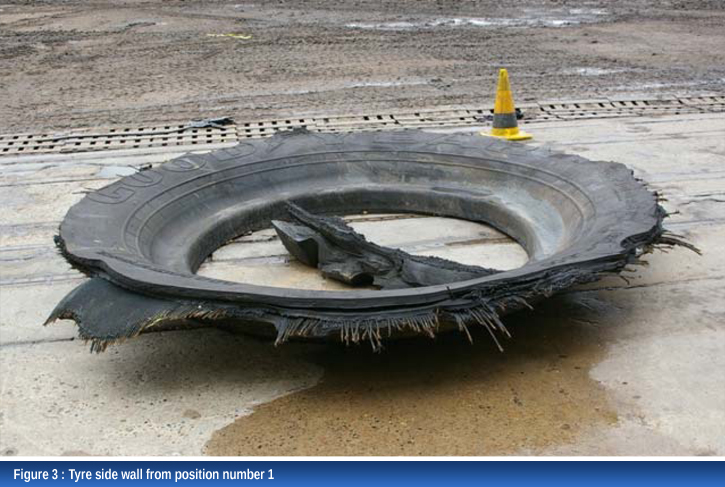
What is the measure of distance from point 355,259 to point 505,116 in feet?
9.84

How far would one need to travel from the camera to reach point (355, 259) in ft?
12.7

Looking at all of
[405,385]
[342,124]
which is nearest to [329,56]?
[342,124]

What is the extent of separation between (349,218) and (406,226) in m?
0.32

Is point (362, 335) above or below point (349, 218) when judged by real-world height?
above

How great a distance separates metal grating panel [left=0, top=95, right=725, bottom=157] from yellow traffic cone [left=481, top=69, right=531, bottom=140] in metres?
0.50

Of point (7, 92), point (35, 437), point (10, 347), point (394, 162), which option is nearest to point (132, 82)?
point (7, 92)

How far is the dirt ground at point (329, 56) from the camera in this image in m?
8.19

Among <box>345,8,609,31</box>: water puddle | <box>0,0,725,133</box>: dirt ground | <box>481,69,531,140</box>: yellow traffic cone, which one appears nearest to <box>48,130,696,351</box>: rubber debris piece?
<box>481,69,531,140</box>: yellow traffic cone

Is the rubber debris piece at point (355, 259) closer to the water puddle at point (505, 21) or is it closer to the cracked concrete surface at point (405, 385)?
the cracked concrete surface at point (405, 385)

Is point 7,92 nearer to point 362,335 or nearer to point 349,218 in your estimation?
point 349,218

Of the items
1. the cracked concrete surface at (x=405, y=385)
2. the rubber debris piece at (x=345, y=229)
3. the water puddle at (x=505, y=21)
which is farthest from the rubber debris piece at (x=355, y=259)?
the water puddle at (x=505, y=21)

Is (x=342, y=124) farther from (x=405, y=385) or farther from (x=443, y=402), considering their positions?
(x=443, y=402)

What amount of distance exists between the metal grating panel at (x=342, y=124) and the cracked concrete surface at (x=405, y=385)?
9.28 ft

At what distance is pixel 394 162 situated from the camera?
4957mm
